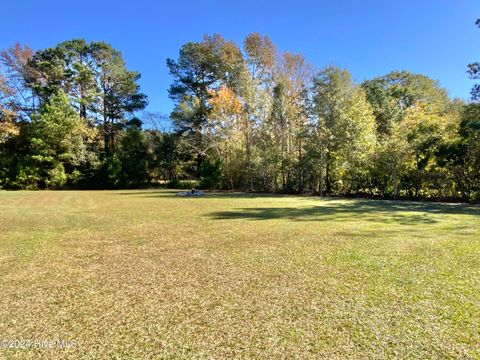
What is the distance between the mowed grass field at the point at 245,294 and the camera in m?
2.01

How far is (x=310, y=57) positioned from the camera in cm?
2025

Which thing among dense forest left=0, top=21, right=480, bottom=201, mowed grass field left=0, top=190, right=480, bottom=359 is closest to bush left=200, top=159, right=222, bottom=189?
dense forest left=0, top=21, right=480, bottom=201

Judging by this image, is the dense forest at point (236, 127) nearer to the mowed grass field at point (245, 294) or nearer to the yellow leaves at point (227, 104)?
the yellow leaves at point (227, 104)

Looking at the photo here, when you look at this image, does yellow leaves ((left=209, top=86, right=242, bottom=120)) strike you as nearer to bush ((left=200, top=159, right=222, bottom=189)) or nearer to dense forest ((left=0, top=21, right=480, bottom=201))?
dense forest ((left=0, top=21, right=480, bottom=201))

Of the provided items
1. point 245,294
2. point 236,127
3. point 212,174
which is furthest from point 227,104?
point 245,294

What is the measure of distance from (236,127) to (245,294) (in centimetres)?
1898

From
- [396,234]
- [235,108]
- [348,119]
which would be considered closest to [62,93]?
[235,108]

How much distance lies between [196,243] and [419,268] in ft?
10.7

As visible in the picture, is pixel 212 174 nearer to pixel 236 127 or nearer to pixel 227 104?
pixel 236 127

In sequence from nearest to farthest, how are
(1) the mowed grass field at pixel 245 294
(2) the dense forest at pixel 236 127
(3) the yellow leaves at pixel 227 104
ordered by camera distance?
(1) the mowed grass field at pixel 245 294
(2) the dense forest at pixel 236 127
(3) the yellow leaves at pixel 227 104

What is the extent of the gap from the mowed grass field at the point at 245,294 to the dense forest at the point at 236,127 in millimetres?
9595

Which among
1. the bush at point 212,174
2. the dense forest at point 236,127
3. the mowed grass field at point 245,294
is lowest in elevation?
the mowed grass field at point 245,294

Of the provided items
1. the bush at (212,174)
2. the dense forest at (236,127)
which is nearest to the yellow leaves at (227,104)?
the dense forest at (236,127)

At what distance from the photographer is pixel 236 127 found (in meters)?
21.2
